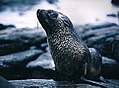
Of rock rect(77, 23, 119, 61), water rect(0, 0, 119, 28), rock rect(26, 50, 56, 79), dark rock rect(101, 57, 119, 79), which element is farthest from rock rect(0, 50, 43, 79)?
water rect(0, 0, 119, 28)

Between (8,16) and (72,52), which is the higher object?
(72,52)

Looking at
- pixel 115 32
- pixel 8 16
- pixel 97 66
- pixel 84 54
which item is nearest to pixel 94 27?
pixel 115 32

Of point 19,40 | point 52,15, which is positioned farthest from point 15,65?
point 52,15

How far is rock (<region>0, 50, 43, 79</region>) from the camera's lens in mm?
6777

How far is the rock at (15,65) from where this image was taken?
6.78 meters

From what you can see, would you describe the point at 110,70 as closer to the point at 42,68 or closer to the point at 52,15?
the point at 42,68

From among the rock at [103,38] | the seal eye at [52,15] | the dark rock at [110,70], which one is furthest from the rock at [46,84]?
the rock at [103,38]

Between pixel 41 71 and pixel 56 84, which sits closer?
pixel 56 84

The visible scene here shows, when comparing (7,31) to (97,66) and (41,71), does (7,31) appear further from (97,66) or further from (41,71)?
(97,66)

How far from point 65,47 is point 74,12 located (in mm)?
8270

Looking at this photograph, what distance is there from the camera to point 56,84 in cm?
408

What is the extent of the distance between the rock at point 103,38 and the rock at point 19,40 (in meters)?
1.25

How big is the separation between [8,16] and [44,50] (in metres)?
4.82

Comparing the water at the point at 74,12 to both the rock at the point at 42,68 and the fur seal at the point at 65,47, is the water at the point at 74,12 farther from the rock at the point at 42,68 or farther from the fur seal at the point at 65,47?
the fur seal at the point at 65,47
